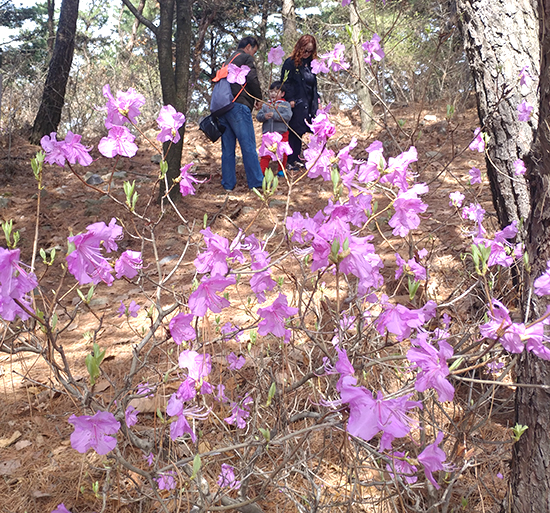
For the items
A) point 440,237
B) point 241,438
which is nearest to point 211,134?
point 440,237

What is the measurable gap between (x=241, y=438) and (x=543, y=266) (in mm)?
1376

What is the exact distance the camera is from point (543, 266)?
1.28 metres

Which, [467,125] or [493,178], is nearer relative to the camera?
[493,178]

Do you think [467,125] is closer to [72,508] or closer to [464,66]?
[464,66]

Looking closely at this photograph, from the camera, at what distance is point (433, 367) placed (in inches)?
36.8

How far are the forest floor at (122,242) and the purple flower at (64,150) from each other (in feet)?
1.12

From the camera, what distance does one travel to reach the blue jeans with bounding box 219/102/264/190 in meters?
4.91

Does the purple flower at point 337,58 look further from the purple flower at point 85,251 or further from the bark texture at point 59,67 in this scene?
the bark texture at point 59,67

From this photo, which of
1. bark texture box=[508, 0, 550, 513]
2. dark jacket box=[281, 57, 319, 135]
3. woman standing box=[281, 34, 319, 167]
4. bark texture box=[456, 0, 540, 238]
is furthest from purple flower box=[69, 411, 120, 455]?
dark jacket box=[281, 57, 319, 135]

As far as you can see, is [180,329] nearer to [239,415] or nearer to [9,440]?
[239,415]

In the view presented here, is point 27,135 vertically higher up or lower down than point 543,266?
higher up

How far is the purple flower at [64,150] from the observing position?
143 cm

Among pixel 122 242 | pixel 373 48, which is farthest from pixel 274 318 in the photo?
pixel 122 242

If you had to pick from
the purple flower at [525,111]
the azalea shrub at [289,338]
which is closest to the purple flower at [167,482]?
the azalea shrub at [289,338]
